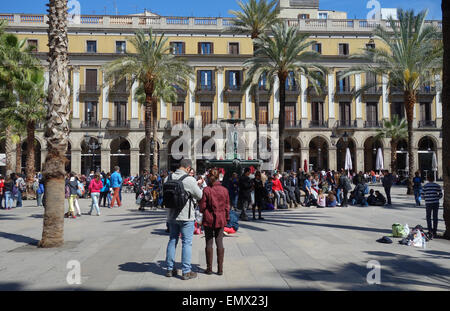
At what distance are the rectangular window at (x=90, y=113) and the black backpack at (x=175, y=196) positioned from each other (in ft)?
114

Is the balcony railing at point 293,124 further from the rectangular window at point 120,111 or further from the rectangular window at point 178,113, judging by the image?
the rectangular window at point 120,111

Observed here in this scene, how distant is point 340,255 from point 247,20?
23.5 metres

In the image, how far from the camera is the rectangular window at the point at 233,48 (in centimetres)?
3894

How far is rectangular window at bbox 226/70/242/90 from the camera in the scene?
38750 millimetres

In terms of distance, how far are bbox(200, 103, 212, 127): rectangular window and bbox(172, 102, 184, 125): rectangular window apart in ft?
7.06

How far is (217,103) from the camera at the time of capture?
127 feet

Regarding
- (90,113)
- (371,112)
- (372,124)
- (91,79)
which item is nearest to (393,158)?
(372,124)

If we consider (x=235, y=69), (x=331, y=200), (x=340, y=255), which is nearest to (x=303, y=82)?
(x=235, y=69)

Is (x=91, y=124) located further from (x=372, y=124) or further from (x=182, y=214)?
(x=182, y=214)

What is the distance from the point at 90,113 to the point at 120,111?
119 inches

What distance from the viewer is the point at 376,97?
3928 centimetres

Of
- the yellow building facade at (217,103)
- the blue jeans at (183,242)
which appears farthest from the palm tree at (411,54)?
the blue jeans at (183,242)

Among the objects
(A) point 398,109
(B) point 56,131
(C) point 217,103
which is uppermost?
(C) point 217,103

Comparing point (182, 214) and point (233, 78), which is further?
point (233, 78)
